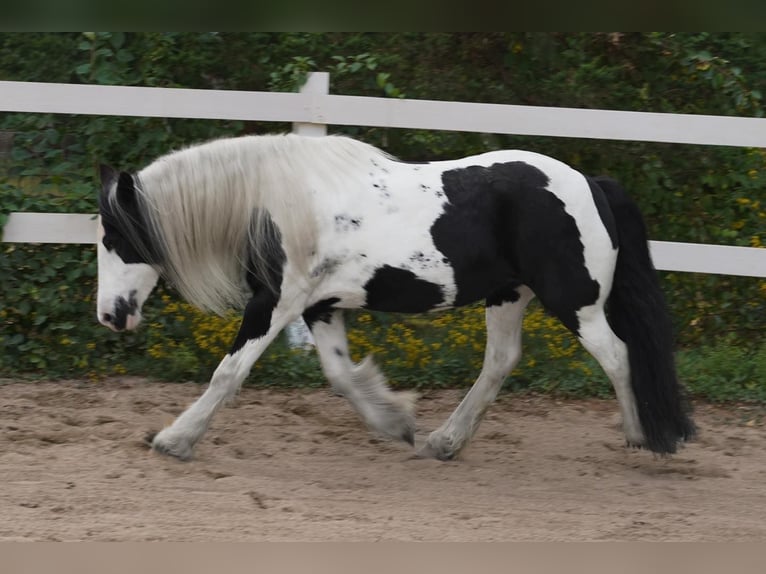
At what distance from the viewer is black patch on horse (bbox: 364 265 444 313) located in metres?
4.63

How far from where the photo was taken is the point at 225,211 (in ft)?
15.1

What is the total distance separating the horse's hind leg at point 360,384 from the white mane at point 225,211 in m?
0.44

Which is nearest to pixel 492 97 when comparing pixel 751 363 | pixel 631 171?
Result: pixel 631 171

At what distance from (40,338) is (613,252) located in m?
3.84

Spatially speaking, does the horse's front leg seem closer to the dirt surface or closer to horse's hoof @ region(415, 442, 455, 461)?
the dirt surface

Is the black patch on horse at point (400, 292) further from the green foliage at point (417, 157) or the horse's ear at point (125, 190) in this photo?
the green foliage at point (417, 157)

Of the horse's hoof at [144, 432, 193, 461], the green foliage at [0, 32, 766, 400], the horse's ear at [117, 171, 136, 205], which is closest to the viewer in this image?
the horse's ear at [117, 171, 136, 205]

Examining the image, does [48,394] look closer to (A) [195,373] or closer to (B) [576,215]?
(A) [195,373]

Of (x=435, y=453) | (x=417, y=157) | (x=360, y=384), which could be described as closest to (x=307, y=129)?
(x=417, y=157)

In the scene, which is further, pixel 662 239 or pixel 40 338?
pixel 662 239

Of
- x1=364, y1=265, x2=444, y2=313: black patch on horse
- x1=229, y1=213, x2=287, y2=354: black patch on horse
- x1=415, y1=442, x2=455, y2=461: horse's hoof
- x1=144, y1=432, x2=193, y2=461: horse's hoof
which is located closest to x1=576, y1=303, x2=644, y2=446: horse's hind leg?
x1=364, y1=265, x2=444, y2=313: black patch on horse

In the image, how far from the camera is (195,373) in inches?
249

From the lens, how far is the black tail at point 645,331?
4719 millimetres

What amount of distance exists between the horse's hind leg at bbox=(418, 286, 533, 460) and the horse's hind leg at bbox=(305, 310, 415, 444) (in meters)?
0.17
